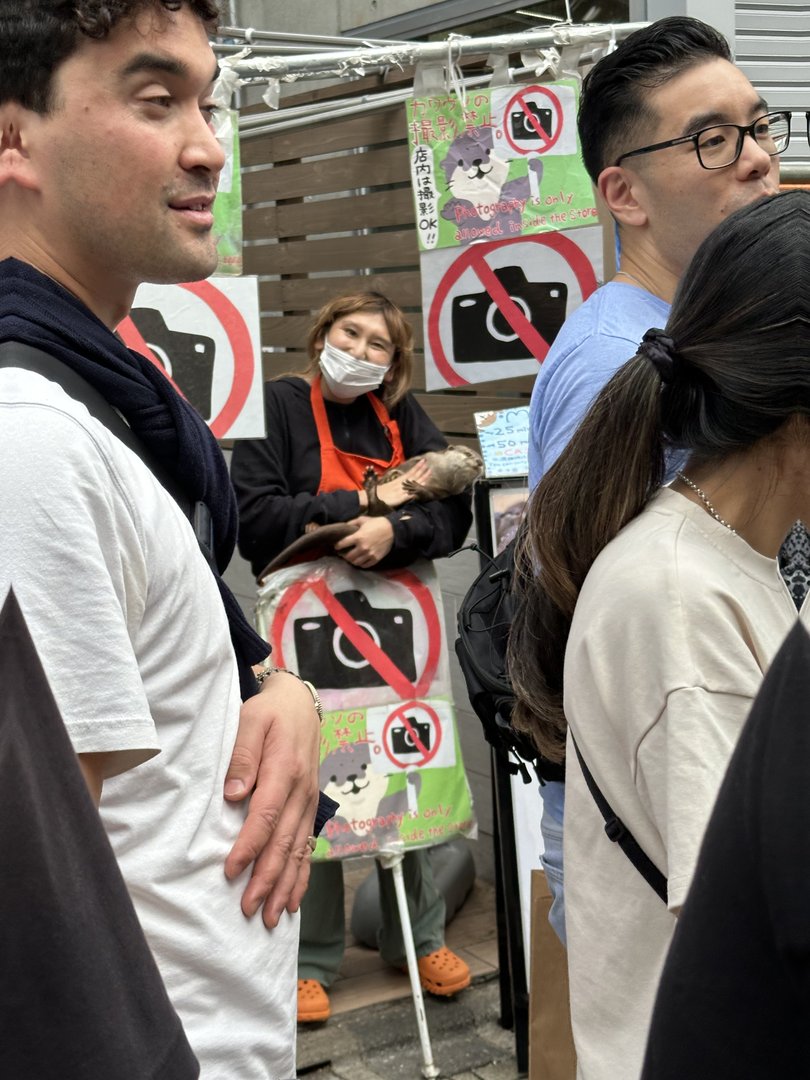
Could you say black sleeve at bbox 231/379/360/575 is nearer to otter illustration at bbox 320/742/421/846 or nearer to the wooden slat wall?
otter illustration at bbox 320/742/421/846

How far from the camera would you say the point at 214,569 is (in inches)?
52.5

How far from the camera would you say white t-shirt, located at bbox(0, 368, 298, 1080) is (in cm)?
96

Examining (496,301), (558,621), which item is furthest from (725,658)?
(496,301)

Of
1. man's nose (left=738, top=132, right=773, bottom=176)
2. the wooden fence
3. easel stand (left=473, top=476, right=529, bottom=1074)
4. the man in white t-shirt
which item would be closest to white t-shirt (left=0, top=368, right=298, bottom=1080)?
the man in white t-shirt

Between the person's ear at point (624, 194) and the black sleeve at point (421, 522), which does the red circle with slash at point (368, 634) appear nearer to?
the black sleeve at point (421, 522)

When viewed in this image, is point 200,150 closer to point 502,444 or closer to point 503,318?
point 502,444

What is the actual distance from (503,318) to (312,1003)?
2155 mm

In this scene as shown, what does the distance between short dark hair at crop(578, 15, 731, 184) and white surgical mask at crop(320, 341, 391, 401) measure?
173 cm

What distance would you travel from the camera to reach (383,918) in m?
4.19

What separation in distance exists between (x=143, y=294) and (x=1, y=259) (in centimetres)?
213

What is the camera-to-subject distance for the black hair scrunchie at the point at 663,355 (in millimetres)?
1472

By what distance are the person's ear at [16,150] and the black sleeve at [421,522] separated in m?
2.68

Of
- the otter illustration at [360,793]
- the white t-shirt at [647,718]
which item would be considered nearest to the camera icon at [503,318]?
the otter illustration at [360,793]

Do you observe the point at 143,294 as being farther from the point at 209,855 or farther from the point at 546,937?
the point at 209,855
